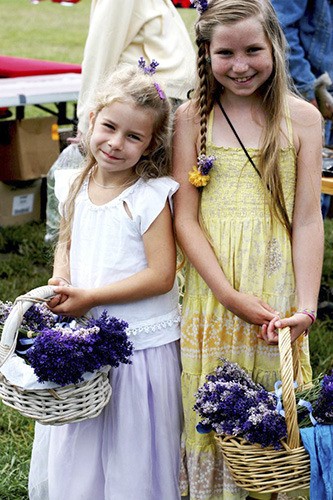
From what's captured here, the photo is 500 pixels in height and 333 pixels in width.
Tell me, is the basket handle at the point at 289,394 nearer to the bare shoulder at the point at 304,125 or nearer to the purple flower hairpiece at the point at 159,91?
the bare shoulder at the point at 304,125

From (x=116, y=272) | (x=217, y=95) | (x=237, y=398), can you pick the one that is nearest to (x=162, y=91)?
(x=217, y=95)

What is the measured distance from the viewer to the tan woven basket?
7.89 feet

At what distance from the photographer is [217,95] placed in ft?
9.00

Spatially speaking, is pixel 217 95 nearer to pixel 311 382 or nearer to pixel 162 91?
pixel 162 91

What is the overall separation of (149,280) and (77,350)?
38 cm

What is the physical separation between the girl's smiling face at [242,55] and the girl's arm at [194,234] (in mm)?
200

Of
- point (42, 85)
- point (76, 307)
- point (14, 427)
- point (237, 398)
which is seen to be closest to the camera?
point (237, 398)

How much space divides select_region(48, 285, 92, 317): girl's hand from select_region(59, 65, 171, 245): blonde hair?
1.31ft

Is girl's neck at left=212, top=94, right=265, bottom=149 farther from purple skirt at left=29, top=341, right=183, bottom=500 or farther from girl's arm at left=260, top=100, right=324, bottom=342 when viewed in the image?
purple skirt at left=29, top=341, right=183, bottom=500

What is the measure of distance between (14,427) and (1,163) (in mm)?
2875

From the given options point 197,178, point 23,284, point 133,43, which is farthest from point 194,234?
point 23,284

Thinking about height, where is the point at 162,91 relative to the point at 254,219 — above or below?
above

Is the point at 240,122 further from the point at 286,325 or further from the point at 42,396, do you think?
the point at 42,396

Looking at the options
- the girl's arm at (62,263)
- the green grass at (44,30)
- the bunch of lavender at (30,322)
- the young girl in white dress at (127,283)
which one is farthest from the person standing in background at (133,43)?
the green grass at (44,30)
